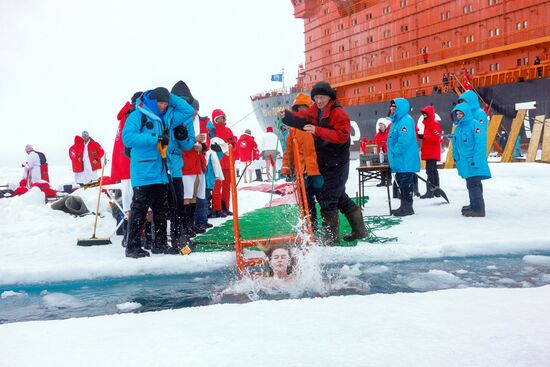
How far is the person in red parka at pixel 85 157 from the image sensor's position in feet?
40.2

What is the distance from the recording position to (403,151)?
693 cm

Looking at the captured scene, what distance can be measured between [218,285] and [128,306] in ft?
2.76

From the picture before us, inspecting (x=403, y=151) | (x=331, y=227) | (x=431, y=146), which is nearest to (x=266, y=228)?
(x=331, y=227)

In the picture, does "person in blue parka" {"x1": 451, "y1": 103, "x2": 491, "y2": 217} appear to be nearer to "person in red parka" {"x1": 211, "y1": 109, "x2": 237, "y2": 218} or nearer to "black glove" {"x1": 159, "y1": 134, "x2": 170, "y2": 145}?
"person in red parka" {"x1": 211, "y1": 109, "x2": 237, "y2": 218}

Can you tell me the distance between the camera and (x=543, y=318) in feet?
7.77

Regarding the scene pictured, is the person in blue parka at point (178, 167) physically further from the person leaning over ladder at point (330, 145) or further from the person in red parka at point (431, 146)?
the person in red parka at point (431, 146)

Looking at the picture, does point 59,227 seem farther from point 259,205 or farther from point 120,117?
point 259,205

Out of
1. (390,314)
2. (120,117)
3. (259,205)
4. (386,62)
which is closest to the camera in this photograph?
(390,314)

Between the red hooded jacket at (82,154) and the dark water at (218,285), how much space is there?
8.75 meters

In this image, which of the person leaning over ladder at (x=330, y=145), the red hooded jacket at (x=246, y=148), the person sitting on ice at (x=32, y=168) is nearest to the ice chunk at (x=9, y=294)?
the person leaning over ladder at (x=330, y=145)

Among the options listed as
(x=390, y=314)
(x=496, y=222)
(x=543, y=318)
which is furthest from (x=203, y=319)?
(x=496, y=222)

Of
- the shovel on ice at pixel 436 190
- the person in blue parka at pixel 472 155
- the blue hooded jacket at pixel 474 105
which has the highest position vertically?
the blue hooded jacket at pixel 474 105

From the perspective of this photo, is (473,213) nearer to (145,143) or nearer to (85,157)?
(145,143)

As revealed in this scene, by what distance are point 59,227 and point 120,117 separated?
2.77 metres
